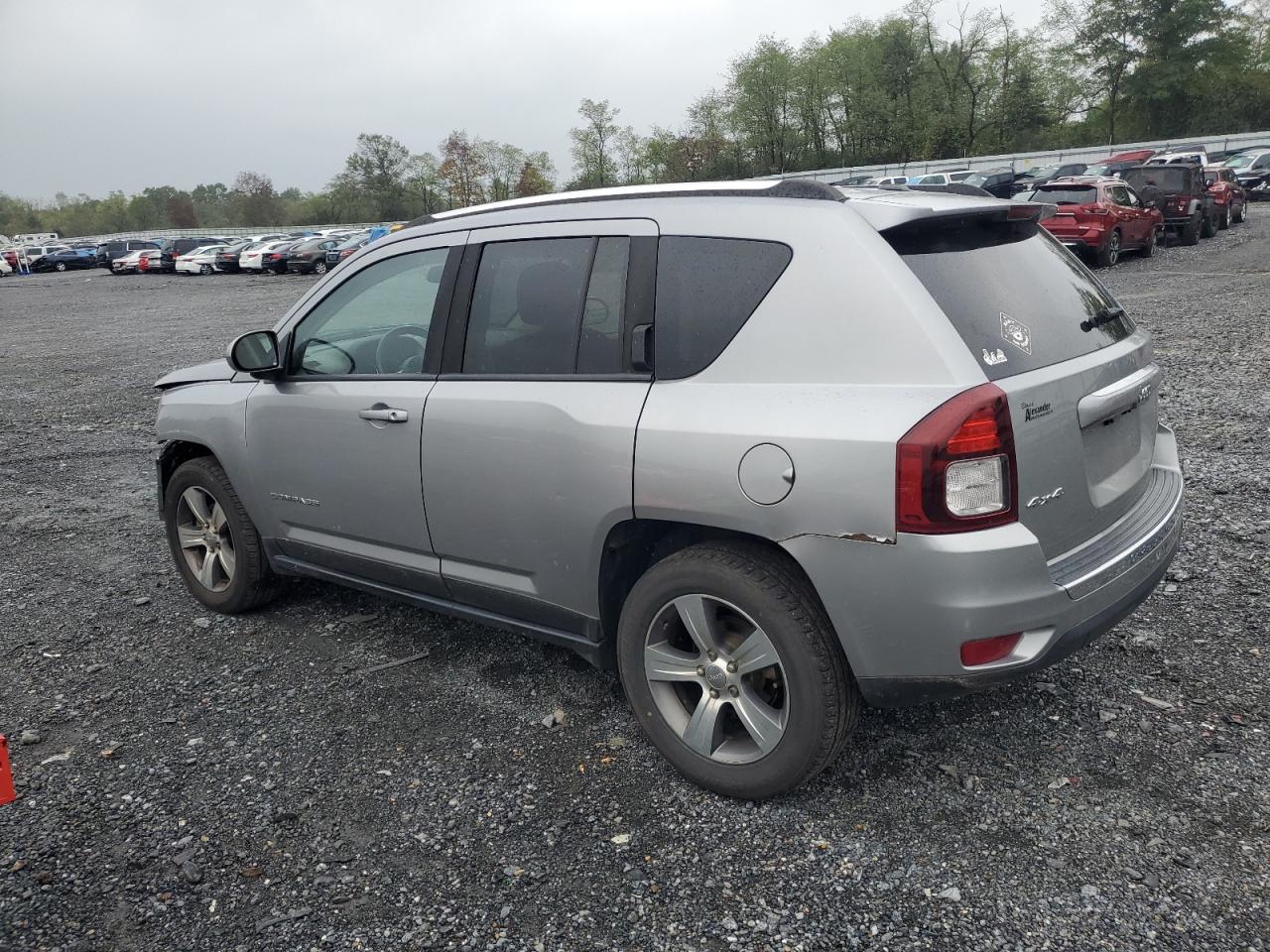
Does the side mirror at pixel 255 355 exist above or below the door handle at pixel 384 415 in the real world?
above

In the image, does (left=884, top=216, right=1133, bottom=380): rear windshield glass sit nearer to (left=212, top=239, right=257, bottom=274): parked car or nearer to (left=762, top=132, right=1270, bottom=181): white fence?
(left=212, top=239, right=257, bottom=274): parked car

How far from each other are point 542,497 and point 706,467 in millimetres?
680

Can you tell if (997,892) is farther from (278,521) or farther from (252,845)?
(278,521)

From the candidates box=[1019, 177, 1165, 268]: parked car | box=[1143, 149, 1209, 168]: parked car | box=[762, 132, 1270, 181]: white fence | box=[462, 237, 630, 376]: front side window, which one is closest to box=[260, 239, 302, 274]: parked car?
box=[762, 132, 1270, 181]: white fence

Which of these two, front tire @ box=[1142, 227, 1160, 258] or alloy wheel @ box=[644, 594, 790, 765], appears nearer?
alloy wheel @ box=[644, 594, 790, 765]

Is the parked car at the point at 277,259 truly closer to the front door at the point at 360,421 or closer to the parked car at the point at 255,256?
the parked car at the point at 255,256

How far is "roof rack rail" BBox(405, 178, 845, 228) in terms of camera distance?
9.64 feet

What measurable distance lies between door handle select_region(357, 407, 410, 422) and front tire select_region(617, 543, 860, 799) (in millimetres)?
1187

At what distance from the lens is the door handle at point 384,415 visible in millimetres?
3641

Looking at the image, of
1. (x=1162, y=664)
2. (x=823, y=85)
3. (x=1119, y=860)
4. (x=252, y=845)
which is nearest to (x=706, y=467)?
(x=1119, y=860)

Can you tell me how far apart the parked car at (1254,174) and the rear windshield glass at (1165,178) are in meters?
15.2

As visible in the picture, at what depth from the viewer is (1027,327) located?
2863mm

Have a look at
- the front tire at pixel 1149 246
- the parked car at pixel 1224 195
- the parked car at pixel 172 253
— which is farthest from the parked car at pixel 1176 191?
the parked car at pixel 172 253

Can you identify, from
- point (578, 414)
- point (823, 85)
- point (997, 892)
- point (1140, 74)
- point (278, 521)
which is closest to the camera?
point (997, 892)
